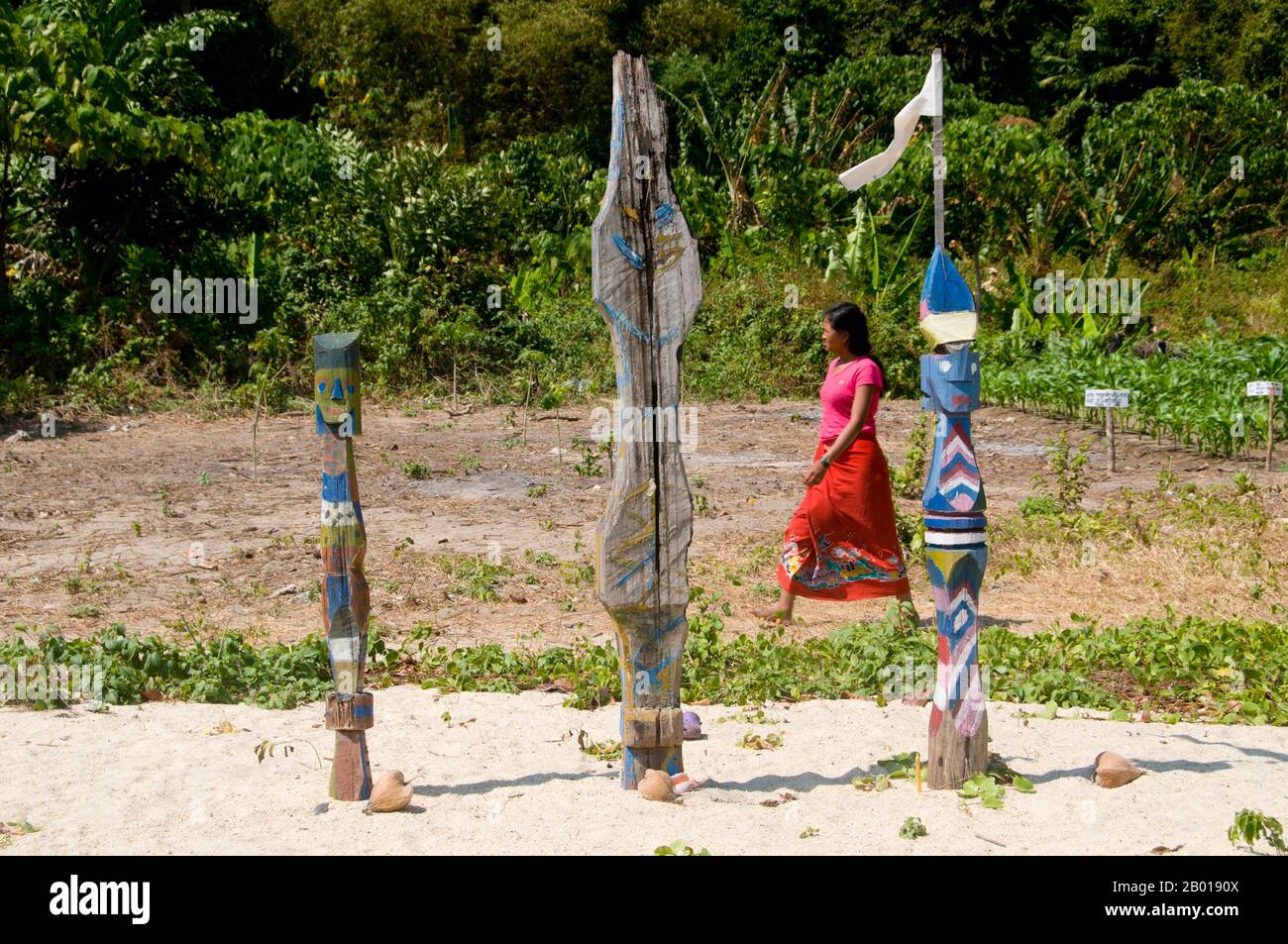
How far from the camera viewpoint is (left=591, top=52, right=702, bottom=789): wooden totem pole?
149 inches

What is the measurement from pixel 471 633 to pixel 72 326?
9696mm

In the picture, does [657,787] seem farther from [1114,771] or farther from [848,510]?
[848,510]

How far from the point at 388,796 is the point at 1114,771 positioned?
6.84ft

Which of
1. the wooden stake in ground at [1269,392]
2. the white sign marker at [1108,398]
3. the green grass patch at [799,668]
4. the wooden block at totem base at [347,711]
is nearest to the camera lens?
the wooden block at totem base at [347,711]

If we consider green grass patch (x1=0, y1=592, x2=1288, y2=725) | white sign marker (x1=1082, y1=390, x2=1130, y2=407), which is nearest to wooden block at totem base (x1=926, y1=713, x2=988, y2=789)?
green grass patch (x1=0, y1=592, x2=1288, y2=725)

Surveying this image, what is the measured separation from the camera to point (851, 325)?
5926mm

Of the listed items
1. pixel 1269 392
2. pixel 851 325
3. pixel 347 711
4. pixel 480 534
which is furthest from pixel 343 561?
pixel 1269 392

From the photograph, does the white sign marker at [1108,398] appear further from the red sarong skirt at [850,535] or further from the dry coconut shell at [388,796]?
the dry coconut shell at [388,796]

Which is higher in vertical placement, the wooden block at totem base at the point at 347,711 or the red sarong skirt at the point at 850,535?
the red sarong skirt at the point at 850,535

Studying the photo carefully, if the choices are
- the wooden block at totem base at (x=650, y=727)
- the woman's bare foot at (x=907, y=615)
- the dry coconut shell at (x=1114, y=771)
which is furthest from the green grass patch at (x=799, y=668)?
the wooden block at totem base at (x=650, y=727)

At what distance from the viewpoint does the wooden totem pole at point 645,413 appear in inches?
149

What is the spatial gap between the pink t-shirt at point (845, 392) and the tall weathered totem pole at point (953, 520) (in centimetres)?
Answer: 198

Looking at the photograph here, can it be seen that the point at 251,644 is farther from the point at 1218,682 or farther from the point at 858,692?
the point at 1218,682

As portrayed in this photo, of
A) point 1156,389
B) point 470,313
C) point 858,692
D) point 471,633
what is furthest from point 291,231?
point 858,692
